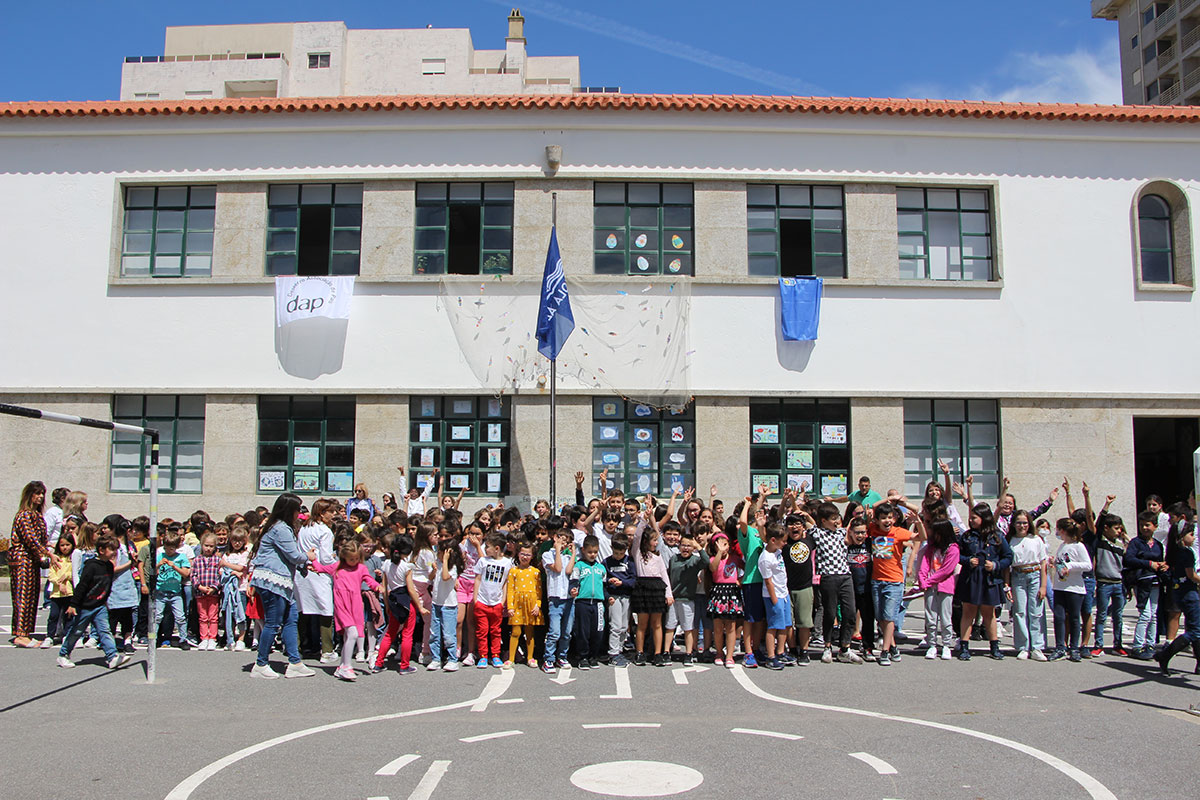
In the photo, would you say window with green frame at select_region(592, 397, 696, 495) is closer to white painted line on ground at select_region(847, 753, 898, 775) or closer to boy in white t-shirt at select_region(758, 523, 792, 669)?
boy in white t-shirt at select_region(758, 523, 792, 669)

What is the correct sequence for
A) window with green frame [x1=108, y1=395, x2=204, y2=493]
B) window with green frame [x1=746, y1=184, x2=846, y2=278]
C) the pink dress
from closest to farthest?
the pink dress < window with green frame [x1=108, y1=395, x2=204, y2=493] < window with green frame [x1=746, y1=184, x2=846, y2=278]

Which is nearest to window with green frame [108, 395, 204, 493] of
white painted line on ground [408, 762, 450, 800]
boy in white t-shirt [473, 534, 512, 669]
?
boy in white t-shirt [473, 534, 512, 669]

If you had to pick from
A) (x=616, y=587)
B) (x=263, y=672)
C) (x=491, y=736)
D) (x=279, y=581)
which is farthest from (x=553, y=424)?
Result: (x=491, y=736)

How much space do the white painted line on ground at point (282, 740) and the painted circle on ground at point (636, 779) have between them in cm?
99

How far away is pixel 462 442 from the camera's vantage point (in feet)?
60.0

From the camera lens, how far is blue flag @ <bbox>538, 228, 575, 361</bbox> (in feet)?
55.0

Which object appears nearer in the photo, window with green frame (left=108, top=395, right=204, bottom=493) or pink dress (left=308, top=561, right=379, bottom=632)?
pink dress (left=308, top=561, right=379, bottom=632)

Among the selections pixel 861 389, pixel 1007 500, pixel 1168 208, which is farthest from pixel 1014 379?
pixel 1007 500

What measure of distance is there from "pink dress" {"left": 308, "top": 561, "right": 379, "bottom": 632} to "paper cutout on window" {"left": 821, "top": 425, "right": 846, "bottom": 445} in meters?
10.2

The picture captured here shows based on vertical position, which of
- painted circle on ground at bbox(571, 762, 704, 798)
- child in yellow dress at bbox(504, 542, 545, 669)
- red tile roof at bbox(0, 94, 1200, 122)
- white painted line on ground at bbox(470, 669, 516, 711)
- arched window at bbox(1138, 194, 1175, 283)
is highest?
red tile roof at bbox(0, 94, 1200, 122)

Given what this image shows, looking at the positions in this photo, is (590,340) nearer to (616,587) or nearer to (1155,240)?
(616,587)

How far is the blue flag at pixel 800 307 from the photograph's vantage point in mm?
18203

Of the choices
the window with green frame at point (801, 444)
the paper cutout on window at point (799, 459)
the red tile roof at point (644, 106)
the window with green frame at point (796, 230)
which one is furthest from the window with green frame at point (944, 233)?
the paper cutout on window at point (799, 459)

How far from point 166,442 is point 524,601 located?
1079 centimetres
